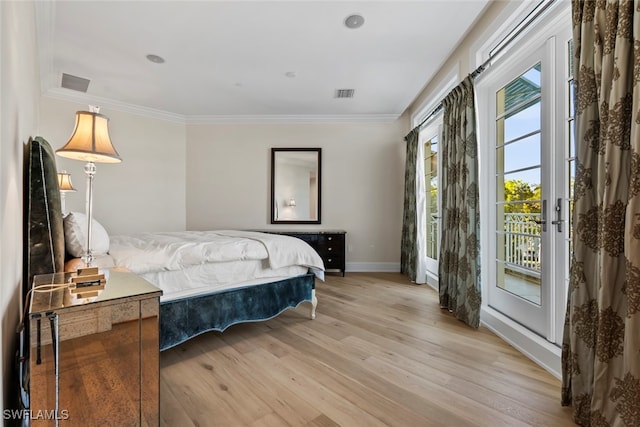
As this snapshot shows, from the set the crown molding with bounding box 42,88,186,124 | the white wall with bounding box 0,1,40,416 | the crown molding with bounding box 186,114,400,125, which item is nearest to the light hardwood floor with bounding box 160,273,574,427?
the white wall with bounding box 0,1,40,416

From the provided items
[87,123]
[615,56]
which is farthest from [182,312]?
[615,56]

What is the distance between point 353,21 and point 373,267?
11.8 ft

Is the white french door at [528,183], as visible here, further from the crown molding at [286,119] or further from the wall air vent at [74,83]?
the wall air vent at [74,83]

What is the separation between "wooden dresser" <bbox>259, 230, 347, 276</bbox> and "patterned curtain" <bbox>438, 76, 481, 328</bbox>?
1757 mm

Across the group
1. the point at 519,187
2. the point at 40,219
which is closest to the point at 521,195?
the point at 519,187

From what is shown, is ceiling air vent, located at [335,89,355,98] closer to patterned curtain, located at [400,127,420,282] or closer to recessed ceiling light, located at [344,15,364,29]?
patterned curtain, located at [400,127,420,282]

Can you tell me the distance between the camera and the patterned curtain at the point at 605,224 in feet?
3.68

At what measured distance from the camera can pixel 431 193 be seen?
13.4ft

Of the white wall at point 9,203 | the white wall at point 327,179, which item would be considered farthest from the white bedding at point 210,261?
the white wall at point 327,179

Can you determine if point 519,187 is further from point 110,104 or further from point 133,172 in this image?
point 110,104

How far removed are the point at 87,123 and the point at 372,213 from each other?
13.4ft

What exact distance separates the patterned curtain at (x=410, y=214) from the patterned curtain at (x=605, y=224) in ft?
8.72

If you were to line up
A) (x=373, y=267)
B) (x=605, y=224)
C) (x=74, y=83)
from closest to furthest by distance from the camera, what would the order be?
(x=605, y=224) < (x=74, y=83) < (x=373, y=267)

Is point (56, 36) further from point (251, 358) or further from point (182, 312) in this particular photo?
point (251, 358)
